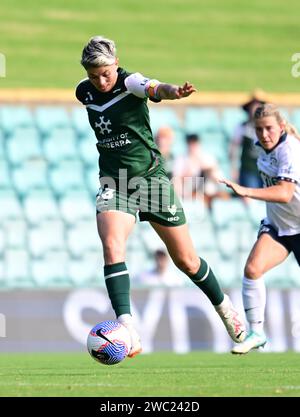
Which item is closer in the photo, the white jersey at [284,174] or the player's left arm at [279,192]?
the player's left arm at [279,192]

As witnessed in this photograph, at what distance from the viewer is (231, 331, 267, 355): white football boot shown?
32.1 feet

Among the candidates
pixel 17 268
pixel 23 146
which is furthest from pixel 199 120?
pixel 17 268

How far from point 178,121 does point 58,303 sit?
571 cm

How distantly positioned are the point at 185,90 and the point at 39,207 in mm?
10135

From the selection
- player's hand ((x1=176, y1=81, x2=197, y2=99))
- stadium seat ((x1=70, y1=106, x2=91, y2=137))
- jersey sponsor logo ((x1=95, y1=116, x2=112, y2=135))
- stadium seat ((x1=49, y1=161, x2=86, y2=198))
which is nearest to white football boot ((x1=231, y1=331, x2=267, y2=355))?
jersey sponsor logo ((x1=95, y1=116, x2=112, y2=135))

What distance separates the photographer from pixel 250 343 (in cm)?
992

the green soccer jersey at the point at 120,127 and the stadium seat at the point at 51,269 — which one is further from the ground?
the green soccer jersey at the point at 120,127

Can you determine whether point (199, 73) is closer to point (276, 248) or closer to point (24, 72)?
point (24, 72)

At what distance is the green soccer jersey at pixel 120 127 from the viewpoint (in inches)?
350

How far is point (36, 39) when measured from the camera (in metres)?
22.9

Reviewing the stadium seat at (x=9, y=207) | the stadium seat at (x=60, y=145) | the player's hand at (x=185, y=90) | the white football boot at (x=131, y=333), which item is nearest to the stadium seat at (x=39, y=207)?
the stadium seat at (x=9, y=207)

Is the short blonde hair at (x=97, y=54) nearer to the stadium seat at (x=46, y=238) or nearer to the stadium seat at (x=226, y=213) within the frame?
the stadium seat at (x=46, y=238)

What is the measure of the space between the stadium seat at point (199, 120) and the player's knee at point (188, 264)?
9.86 metres

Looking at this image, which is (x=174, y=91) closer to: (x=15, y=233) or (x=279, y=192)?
(x=279, y=192)
